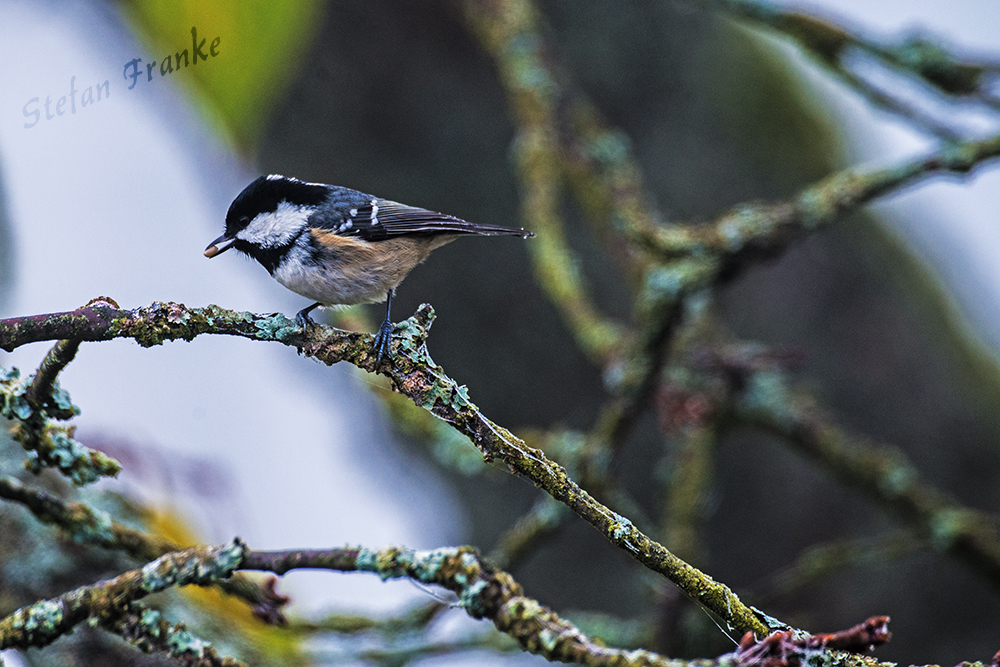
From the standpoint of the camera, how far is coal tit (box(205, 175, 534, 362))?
61.4 inches

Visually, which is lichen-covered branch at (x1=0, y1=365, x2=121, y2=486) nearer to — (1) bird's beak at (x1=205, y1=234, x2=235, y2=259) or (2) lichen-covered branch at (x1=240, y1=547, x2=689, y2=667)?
(2) lichen-covered branch at (x1=240, y1=547, x2=689, y2=667)

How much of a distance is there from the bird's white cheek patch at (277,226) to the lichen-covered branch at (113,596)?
2.26 feet

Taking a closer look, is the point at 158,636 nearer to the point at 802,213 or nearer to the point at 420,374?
the point at 420,374

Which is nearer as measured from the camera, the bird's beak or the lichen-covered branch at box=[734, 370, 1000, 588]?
the bird's beak

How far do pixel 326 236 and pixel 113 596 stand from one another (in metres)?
0.76

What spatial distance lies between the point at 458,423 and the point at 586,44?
2.71 metres

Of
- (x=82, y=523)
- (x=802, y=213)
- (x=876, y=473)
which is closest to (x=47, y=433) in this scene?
(x=82, y=523)

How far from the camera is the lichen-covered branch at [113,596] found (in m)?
1.08

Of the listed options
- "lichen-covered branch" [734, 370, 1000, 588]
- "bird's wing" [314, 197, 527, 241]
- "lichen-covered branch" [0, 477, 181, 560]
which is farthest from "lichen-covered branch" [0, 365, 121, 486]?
"lichen-covered branch" [734, 370, 1000, 588]

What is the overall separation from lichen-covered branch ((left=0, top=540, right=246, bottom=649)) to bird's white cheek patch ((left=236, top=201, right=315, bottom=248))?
69cm

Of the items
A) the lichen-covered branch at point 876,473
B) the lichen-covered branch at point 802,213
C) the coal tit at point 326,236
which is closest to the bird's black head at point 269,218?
the coal tit at point 326,236

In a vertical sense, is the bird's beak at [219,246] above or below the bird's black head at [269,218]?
below

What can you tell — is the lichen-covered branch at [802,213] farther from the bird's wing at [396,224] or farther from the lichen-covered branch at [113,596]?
the lichen-covered branch at [113,596]

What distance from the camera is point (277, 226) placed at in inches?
63.6
